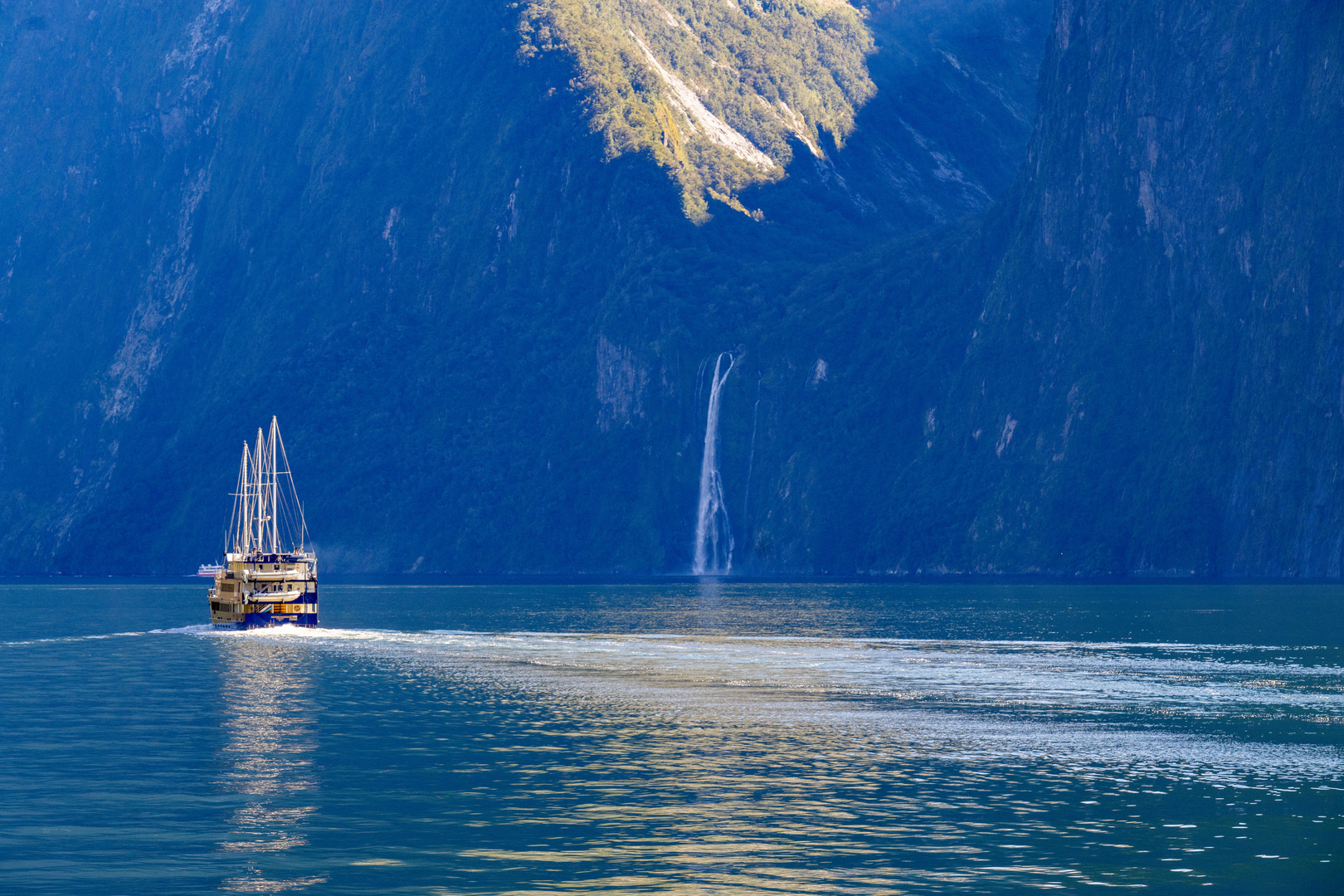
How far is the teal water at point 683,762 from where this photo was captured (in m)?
33.0

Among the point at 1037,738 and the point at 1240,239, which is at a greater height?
the point at 1240,239

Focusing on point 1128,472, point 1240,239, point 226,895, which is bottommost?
point 226,895

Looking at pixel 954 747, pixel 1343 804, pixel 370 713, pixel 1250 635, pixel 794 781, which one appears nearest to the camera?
pixel 1343 804

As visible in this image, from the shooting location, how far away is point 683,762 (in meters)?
46.2

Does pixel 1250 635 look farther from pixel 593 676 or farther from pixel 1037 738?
pixel 1037 738

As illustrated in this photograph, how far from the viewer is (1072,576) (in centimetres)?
19300

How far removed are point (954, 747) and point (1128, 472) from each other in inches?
6100

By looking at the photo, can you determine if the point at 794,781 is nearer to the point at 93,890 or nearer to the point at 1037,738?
the point at 1037,738

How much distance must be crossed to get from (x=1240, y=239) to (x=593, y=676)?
14281cm

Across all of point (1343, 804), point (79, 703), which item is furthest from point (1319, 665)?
point (79, 703)

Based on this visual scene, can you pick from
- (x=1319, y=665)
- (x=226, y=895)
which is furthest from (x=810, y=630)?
(x=226, y=895)

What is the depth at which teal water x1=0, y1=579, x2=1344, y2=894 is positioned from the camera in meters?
33.0

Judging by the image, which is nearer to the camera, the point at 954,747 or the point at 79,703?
the point at 954,747

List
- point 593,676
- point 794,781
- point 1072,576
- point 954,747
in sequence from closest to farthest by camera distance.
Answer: point 794,781
point 954,747
point 593,676
point 1072,576
